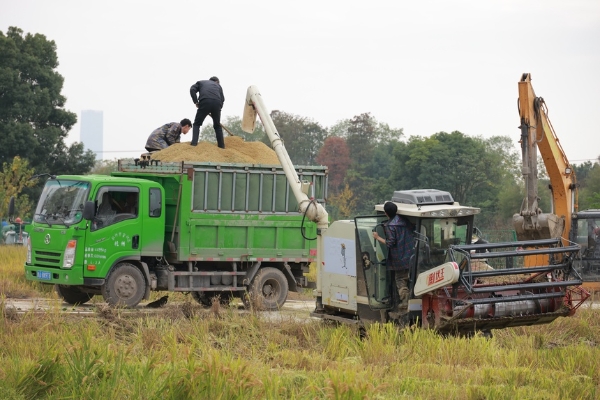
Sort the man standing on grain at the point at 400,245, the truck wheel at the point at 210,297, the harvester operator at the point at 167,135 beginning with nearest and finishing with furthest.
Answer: the man standing on grain at the point at 400,245 → the truck wheel at the point at 210,297 → the harvester operator at the point at 167,135

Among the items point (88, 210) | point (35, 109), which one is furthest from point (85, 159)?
point (88, 210)

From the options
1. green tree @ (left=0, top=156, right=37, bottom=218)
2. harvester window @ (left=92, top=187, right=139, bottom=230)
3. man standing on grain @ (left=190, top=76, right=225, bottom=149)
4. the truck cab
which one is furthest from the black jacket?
green tree @ (left=0, top=156, right=37, bottom=218)

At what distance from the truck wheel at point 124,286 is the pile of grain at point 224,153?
2445 mm

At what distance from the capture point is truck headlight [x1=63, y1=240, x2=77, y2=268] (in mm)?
19125

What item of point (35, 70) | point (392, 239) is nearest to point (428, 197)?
point (392, 239)

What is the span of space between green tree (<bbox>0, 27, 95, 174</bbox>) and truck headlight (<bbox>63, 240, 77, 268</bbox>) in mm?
33091

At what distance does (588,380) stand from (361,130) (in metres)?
70.9

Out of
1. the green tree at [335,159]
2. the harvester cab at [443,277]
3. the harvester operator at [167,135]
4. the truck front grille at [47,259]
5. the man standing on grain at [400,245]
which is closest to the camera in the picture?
the harvester cab at [443,277]

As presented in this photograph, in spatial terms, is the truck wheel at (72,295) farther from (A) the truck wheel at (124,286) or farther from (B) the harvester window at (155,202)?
(B) the harvester window at (155,202)

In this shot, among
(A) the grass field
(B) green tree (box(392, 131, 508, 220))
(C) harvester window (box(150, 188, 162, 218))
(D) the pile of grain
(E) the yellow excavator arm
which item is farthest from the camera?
(B) green tree (box(392, 131, 508, 220))

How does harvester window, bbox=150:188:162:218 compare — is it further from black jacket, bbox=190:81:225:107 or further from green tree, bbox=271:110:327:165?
green tree, bbox=271:110:327:165

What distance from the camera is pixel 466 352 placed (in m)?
13.6

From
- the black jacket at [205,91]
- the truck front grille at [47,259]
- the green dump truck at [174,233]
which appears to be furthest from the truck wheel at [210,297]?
the black jacket at [205,91]

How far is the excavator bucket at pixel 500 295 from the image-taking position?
14492 mm
